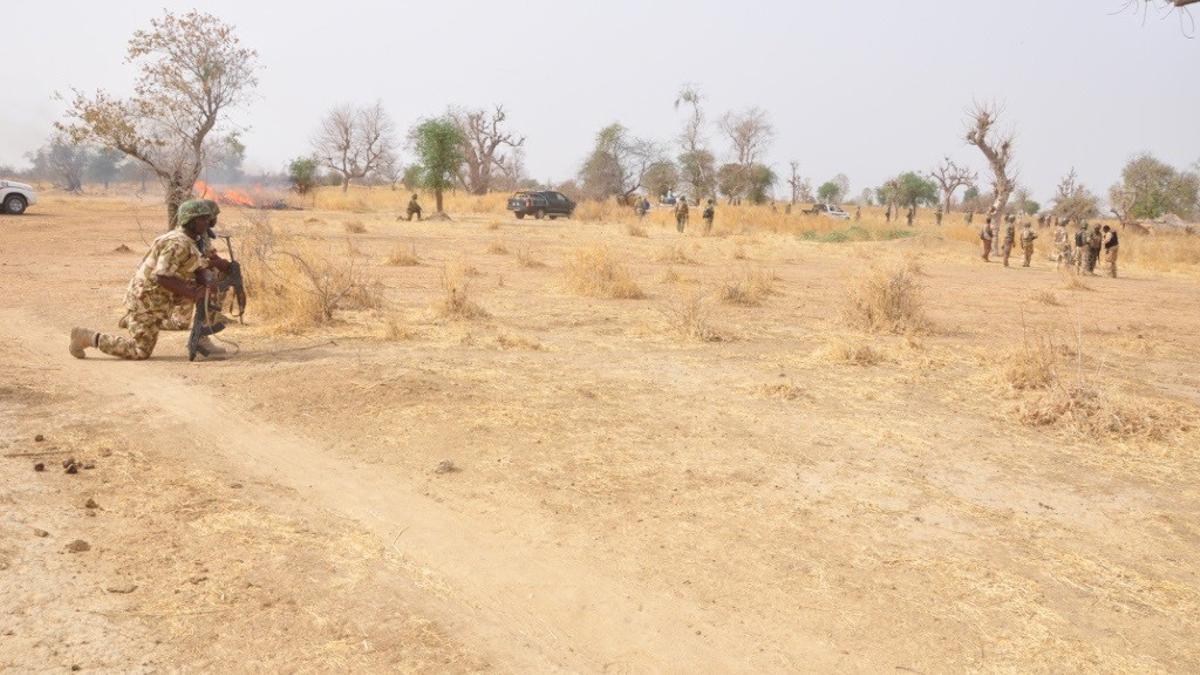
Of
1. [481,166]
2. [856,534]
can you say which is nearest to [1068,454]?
[856,534]

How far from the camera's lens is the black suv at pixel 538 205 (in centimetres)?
3703

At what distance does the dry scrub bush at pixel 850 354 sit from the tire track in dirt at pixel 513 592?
4.67 meters

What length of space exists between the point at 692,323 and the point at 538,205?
2892 cm

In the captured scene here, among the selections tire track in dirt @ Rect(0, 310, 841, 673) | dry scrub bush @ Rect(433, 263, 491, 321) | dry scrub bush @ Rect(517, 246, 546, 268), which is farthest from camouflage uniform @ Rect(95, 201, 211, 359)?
dry scrub bush @ Rect(517, 246, 546, 268)

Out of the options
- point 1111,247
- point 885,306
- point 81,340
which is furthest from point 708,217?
point 81,340

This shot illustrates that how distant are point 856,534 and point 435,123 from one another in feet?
112

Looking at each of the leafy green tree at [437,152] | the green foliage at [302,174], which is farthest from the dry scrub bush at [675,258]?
the green foliage at [302,174]

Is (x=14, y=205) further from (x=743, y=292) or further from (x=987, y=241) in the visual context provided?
(x=987, y=241)

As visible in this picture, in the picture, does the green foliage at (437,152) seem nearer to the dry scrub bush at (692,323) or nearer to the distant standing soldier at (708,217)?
the distant standing soldier at (708,217)

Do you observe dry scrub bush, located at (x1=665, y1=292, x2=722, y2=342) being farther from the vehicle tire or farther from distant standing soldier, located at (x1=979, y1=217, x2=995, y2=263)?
the vehicle tire

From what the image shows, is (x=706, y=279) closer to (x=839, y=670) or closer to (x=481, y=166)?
(x=839, y=670)

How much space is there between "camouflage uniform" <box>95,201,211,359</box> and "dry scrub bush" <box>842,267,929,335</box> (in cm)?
707

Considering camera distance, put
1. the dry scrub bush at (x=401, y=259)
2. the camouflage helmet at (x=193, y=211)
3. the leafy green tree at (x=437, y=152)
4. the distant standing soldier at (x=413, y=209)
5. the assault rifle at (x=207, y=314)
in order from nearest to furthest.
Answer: the camouflage helmet at (x=193, y=211)
the assault rifle at (x=207, y=314)
the dry scrub bush at (x=401, y=259)
the distant standing soldier at (x=413, y=209)
the leafy green tree at (x=437, y=152)

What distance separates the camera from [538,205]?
37219 millimetres
